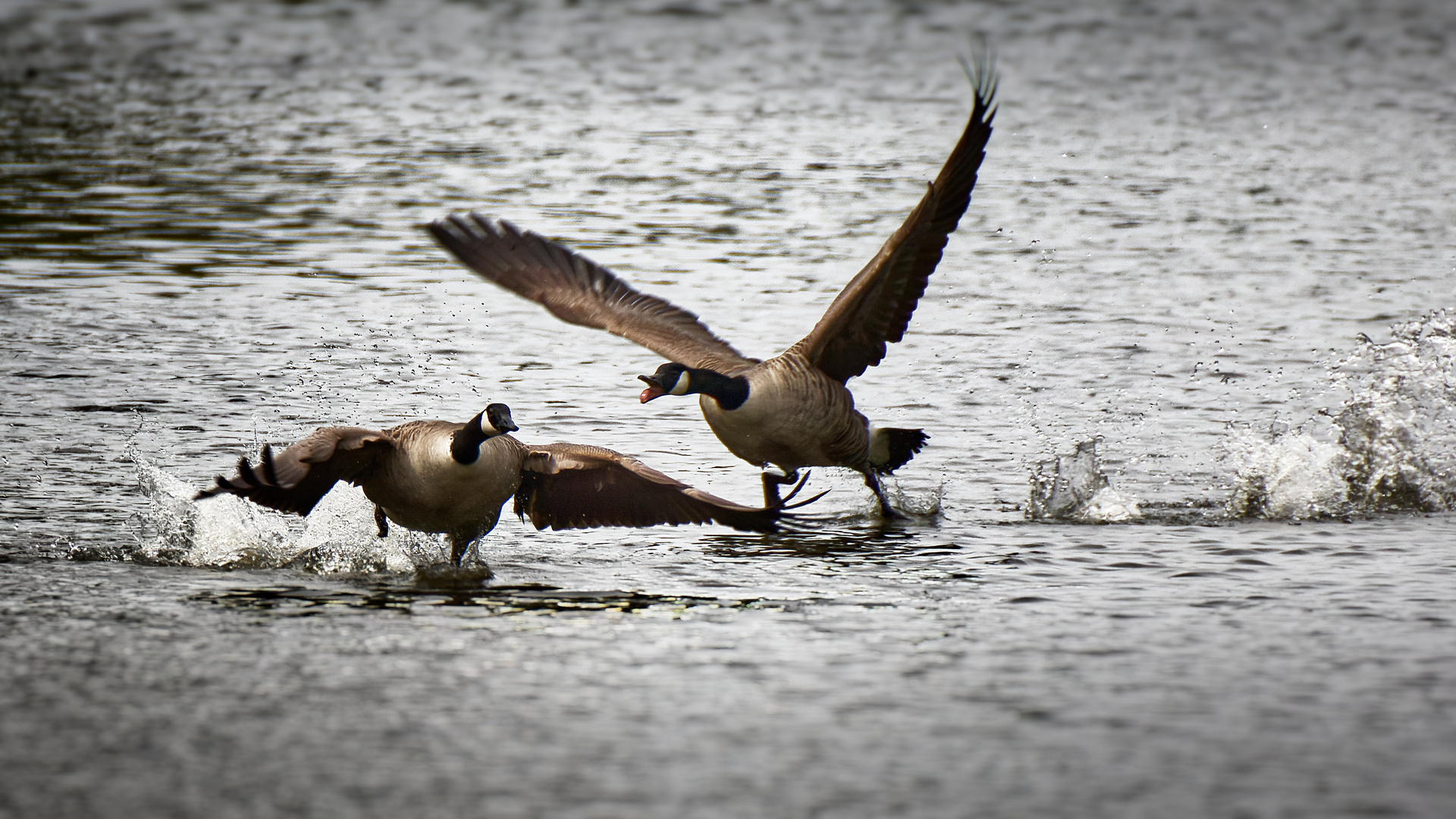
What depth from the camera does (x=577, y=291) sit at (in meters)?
8.34

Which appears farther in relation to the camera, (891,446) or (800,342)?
(891,446)

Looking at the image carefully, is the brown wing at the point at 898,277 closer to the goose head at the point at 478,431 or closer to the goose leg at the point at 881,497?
the goose leg at the point at 881,497

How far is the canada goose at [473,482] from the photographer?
5824 millimetres

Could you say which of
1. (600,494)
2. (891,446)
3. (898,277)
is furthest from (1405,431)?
(600,494)

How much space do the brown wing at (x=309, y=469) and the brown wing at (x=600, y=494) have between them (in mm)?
644

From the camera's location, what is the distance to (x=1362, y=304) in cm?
1112

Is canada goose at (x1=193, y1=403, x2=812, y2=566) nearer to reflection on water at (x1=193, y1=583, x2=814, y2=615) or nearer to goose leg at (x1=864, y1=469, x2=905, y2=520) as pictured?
reflection on water at (x1=193, y1=583, x2=814, y2=615)

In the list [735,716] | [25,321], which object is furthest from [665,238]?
[735,716]

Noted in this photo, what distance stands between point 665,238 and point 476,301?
243 centimetres

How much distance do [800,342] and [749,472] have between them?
917 mm

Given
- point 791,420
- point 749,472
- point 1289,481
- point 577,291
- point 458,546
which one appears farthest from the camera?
point 577,291

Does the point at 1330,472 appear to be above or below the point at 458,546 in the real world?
above

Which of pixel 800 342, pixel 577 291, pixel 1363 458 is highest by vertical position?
pixel 577 291

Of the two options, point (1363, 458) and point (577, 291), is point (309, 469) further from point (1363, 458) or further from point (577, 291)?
point (1363, 458)
